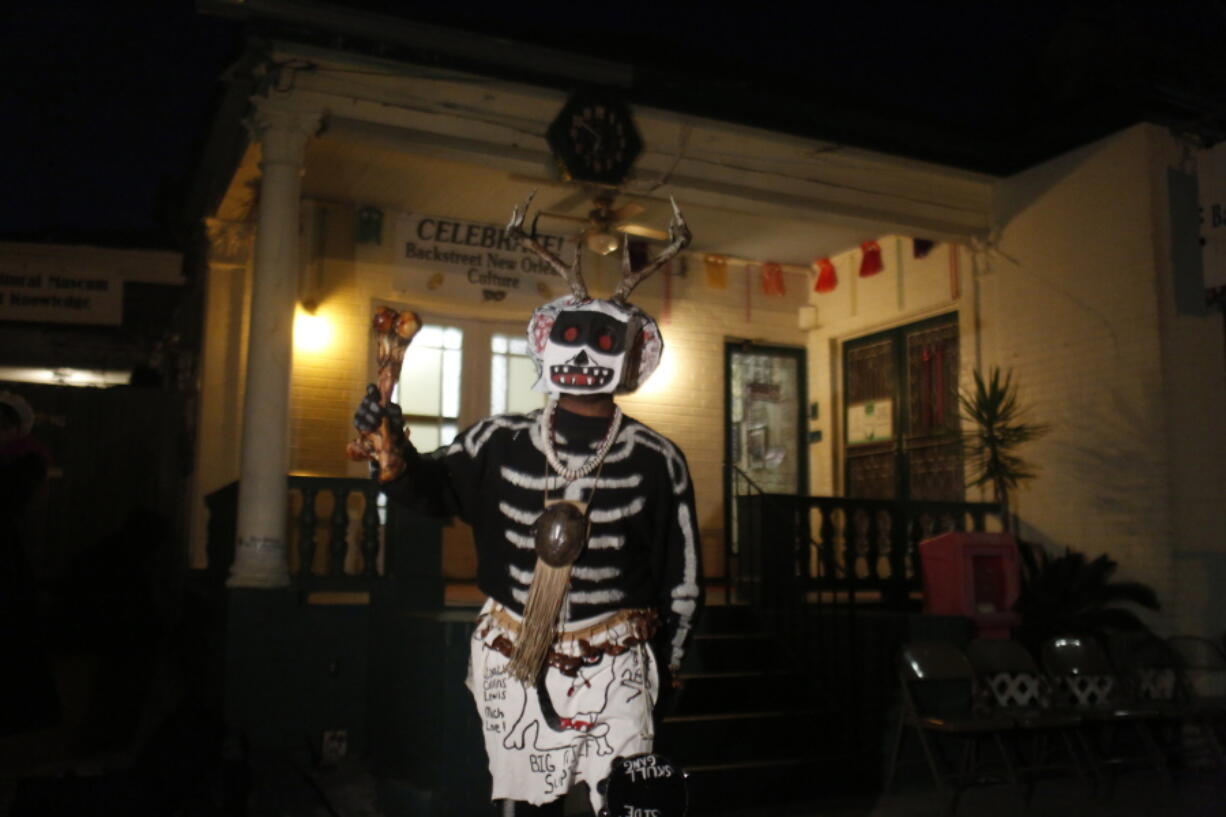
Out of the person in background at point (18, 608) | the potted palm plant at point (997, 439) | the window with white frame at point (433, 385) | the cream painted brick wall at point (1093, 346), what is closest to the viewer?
the person in background at point (18, 608)

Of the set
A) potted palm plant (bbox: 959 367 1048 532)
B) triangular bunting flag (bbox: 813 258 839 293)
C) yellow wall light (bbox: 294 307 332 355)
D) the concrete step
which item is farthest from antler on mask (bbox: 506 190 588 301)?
triangular bunting flag (bbox: 813 258 839 293)

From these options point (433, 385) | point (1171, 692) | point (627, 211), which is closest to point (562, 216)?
point (627, 211)

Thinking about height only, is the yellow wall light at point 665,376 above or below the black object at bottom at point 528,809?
above

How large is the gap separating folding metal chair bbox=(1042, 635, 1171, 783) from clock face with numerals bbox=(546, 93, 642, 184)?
4315 millimetres

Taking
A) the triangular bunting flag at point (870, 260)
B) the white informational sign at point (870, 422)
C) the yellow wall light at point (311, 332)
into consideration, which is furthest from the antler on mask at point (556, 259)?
the triangular bunting flag at point (870, 260)

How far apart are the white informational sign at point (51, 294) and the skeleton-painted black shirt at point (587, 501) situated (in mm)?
8925

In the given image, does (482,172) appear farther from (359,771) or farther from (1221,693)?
(1221,693)

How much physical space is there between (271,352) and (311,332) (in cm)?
230

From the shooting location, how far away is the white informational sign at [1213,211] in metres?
8.10

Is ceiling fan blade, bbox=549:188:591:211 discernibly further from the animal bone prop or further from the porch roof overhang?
the animal bone prop

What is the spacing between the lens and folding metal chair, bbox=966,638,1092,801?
6488 mm

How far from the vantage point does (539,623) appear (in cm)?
304

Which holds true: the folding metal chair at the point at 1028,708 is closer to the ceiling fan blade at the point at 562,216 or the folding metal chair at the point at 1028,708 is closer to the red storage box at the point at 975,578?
the red storage box at the point at 975,578

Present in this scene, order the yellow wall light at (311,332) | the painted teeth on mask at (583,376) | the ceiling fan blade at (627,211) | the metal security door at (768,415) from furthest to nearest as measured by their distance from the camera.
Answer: the metal security door at (768,415) < the yellow wall light at (311,332) < the ceiling fan blade at (627,211) < the painted teeth on mask at (583,376)
